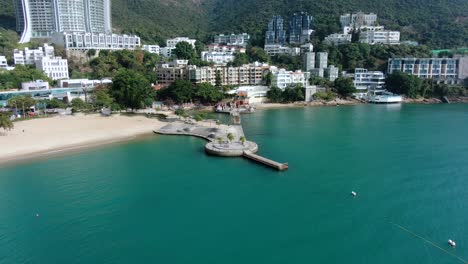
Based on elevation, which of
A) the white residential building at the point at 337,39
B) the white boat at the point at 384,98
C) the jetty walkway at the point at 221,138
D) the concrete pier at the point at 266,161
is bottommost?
the concrete pier at the point at 266,161

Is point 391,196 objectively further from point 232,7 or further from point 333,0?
point 232,7

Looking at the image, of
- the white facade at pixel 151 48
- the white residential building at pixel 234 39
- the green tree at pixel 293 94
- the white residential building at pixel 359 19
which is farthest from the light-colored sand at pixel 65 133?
the white residential building at pixel 359 19

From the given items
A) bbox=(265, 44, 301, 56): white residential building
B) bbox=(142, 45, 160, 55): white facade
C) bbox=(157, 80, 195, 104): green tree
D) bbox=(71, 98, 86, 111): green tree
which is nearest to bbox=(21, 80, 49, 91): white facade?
bbox=(71, 98, 86, 111): green tree

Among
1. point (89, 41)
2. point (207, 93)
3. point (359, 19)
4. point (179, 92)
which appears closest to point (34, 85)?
point (179, 92)

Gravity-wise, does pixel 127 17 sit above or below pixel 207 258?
above

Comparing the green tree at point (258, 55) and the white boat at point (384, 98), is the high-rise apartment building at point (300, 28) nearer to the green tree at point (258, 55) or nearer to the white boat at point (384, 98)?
the green tree at point (258, 55)

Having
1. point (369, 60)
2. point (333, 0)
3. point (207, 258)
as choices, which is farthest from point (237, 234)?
point (333, 0)

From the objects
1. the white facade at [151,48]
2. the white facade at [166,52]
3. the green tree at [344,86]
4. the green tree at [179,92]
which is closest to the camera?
the green tree at [179,92]
